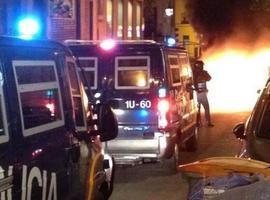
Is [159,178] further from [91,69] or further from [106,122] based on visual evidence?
[106,122]

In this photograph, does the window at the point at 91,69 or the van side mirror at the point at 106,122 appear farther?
the window at the point at 91,69

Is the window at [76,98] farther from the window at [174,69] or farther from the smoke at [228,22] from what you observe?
the smoke at [228,22]

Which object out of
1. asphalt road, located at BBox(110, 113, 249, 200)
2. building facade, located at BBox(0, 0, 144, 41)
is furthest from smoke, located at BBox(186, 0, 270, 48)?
asphalt road, located at BBox(110, 113, 249, 200)

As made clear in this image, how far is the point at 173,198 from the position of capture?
891 centimetres

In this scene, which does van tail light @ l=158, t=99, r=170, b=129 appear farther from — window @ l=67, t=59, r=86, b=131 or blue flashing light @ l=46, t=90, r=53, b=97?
blue flashing light @ l=46, t=90, r=53, b=97

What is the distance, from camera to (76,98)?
5.55 meters

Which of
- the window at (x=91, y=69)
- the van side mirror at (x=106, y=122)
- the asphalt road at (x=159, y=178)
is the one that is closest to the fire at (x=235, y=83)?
the asphalt road at (x=159, y=178)

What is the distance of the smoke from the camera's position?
6900 cm

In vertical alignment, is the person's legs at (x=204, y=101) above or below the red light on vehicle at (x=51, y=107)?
below

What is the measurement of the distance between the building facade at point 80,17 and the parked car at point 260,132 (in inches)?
326

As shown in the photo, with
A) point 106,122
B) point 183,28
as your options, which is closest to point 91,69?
point 106,122

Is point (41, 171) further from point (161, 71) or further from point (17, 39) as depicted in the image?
point (161, 71)

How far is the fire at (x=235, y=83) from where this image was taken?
26469mm

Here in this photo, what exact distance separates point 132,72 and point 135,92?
0.30 metres
